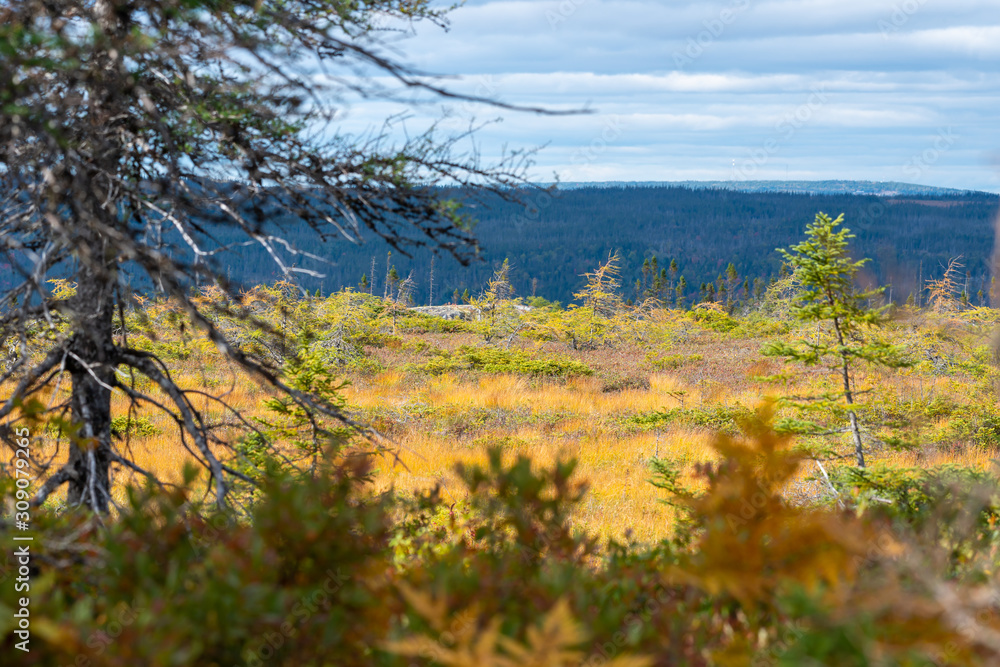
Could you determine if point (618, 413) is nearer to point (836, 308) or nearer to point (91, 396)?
point (836, 308)

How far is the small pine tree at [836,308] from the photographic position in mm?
5211

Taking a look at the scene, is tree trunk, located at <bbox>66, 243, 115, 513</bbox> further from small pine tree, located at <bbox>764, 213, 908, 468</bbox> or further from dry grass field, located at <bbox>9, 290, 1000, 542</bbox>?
small pine tree, located at <bbox>764, 213, 908, 468</bbox>

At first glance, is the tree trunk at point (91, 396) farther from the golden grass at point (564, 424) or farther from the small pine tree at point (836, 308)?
the small pine tree at point (836, 308)

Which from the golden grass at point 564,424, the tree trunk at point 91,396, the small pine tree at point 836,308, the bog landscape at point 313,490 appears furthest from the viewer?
the golden grass at point 564,424

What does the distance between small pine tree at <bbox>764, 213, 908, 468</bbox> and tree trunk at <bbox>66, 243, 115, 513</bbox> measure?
4.73m

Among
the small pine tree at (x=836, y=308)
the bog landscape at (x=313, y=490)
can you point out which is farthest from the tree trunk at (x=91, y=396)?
the small pine tree at (x=836, y=308)

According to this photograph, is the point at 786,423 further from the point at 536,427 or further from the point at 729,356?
the point at 729,356

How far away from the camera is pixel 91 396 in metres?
3.41

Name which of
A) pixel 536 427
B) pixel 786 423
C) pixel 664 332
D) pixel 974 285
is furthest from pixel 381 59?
pixel 974 285

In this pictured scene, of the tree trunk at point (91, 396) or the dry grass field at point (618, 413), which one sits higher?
the tree trunk at point (91, 396)

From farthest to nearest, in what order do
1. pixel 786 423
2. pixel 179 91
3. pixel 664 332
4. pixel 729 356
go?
pixel 664 332
pixel 729 356
pixel 786 423
pixel 179 91

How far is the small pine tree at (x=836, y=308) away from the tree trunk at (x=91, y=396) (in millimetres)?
4732

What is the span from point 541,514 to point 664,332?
89.4ft

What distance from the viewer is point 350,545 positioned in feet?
6.33
